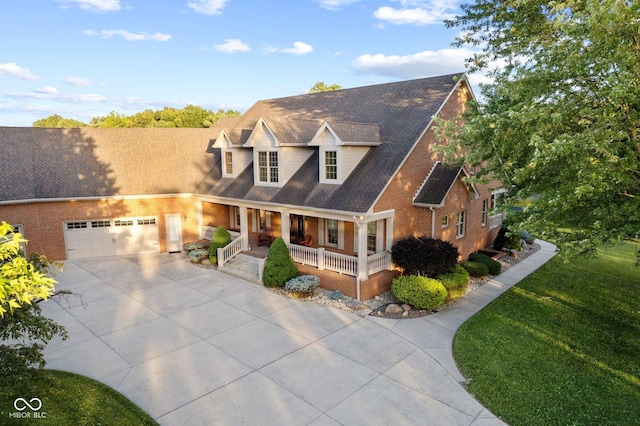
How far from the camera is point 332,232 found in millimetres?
18656

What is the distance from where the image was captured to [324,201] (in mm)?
16234

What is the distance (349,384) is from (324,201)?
8106 millimetres

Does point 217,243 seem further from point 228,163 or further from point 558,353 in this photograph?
point 558,353

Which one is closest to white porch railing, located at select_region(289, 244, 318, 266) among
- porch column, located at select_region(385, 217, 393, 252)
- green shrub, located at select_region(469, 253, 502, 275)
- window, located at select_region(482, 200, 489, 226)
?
porch column, located at select_region(385, 217, 393, 252)

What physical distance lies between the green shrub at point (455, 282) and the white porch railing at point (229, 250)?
1003cm

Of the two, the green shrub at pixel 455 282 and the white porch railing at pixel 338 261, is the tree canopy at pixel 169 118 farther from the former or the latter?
the green shrub at pixel 455 282

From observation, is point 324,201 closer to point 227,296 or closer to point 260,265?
point 260,265

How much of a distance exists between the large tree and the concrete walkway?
4837mm

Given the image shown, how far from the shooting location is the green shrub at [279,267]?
16.4m

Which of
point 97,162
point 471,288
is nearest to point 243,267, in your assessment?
point 471,288

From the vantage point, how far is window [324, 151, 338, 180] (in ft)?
56.3

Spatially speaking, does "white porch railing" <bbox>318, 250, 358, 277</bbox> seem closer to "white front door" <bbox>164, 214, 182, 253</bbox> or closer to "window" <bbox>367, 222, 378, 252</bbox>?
"window" <bbox>367, 222, 378, 252</bbox>

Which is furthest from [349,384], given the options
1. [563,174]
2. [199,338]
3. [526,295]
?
[526,295]

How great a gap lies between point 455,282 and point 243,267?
A: 31.6 feet
